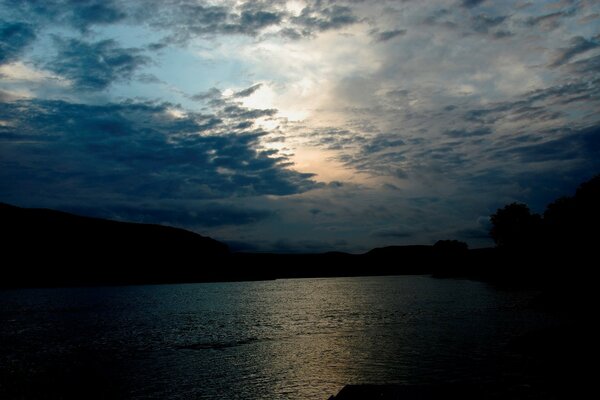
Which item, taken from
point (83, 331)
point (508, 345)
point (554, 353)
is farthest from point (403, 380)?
point (83, 331)

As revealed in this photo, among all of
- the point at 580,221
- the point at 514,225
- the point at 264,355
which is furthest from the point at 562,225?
the point at 264,355

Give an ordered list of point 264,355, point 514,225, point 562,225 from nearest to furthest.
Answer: point 264,355
point 562,225
point 514,225

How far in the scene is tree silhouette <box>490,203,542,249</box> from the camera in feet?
583

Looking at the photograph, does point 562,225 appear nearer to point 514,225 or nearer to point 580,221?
point 580,221

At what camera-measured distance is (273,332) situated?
71.1m

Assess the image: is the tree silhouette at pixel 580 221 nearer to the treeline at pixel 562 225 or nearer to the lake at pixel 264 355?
the treeline at pixel 562 225

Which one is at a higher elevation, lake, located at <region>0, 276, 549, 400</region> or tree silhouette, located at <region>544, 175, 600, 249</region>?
tree silhouette, located at <region>544, 175, 600, 249</region>

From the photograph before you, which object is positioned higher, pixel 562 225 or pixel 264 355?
pixel 562 225

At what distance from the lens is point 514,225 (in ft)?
615

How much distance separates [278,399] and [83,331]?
60.1 m

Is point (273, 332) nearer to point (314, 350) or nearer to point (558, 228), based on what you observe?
point (314, 350)

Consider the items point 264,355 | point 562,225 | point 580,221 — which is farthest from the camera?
point 562,225

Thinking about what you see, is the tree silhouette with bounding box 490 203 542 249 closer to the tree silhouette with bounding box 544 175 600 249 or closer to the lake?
the tree silhouette with bounding box 544 175 600 249

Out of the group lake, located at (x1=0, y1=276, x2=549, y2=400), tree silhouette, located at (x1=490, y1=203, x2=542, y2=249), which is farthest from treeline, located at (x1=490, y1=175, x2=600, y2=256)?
lake, located at (x1=0, y1=276, x2=549, y2=400)
